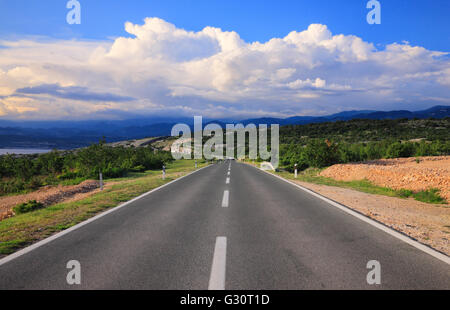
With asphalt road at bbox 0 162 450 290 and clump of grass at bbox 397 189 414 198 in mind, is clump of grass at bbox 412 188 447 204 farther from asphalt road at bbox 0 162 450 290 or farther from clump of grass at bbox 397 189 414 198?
asphalt road at bbox 0 162 450 290

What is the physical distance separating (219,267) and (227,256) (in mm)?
455

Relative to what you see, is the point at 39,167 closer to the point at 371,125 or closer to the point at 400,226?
the point at 400,226

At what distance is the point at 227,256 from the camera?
14.2 feet

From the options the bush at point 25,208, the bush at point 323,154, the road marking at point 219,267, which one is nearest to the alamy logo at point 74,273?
the road marking at point 219,267

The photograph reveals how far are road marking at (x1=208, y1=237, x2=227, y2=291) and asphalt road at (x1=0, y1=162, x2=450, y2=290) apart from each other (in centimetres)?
1

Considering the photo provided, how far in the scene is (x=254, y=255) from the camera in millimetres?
4371

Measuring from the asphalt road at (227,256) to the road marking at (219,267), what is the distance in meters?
0.01

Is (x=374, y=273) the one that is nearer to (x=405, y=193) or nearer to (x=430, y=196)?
(x=430, y=196)

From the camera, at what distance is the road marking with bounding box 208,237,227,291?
3377 mm

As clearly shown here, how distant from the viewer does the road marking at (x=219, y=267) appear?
3.38 metres

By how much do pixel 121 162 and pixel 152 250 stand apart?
3032cm

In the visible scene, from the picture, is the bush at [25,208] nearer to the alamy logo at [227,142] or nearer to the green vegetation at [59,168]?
the green vegetation at [59,168]

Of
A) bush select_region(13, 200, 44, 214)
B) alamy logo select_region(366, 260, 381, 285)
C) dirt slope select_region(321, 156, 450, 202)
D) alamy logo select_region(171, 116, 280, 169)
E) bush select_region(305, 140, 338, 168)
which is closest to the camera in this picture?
alamy logo select_region(366, 260, 381, 285)

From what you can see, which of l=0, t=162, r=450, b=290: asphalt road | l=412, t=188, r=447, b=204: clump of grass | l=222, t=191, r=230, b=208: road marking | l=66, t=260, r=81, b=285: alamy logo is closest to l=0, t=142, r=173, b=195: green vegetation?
l=222, t=191, r=230, b=208: road marking
